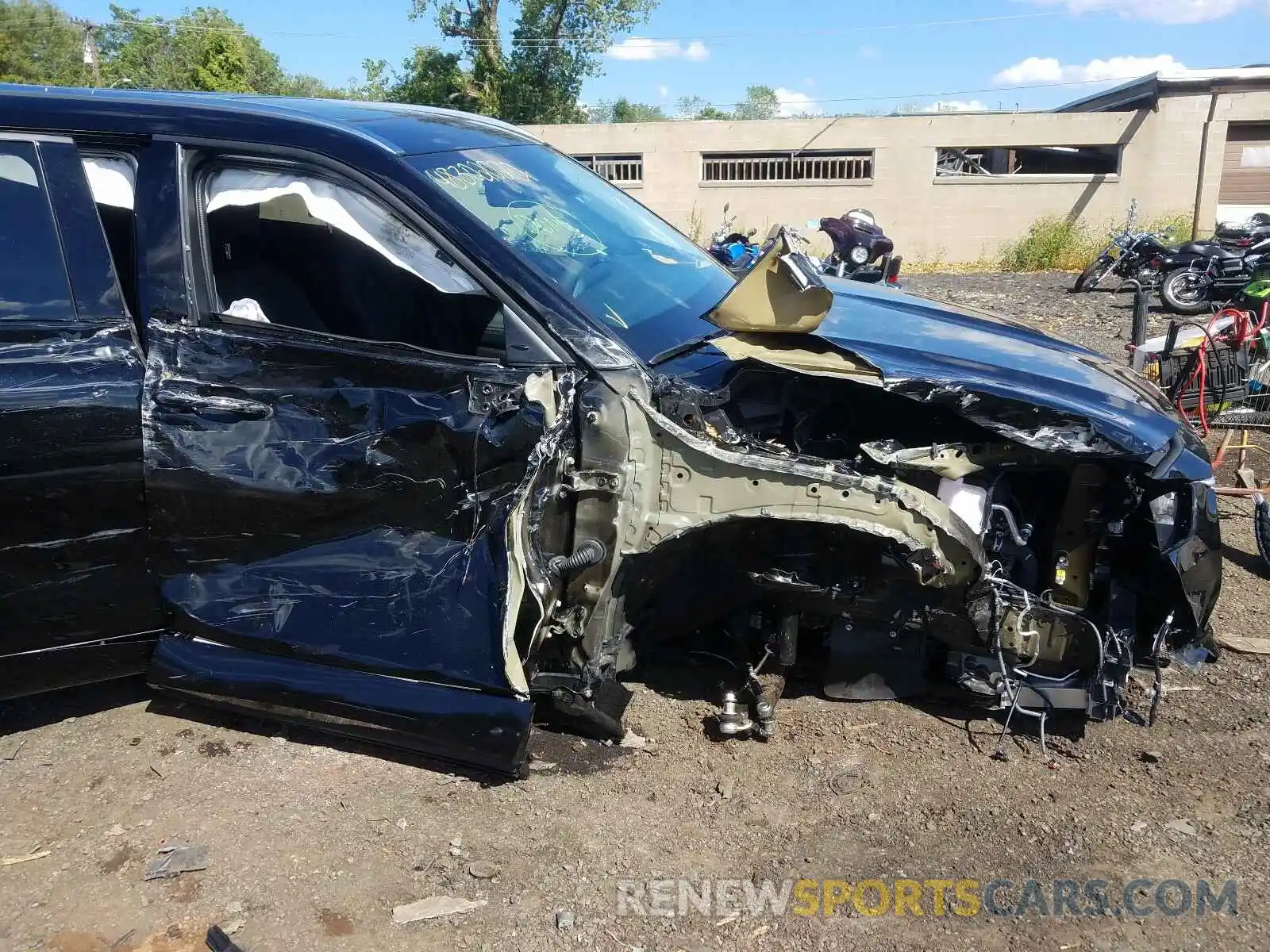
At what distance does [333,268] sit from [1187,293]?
1218 centimetres

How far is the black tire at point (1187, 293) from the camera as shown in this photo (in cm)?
1212

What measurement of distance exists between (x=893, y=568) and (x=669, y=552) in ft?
2.14

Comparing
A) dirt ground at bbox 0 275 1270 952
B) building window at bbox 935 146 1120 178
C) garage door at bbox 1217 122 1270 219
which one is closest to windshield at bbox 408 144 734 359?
dirt ground at bbox 0 275 1270 952

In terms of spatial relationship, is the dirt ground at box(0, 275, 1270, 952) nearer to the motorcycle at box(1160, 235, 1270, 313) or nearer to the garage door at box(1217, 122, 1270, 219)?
the motorcycle at box(1160, 235, 1270, 313)

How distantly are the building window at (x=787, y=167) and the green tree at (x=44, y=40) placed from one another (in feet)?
85.7

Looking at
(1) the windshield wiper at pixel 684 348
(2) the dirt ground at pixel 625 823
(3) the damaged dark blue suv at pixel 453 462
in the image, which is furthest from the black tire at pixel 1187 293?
(1) the windshield wiper at pixel 684 348

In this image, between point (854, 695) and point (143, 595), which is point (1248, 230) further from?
Answer: point (143, 595)

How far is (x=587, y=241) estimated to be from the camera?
3258 millimetres

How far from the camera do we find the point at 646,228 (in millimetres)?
3760

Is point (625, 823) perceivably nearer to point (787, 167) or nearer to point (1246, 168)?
point (787, 167)

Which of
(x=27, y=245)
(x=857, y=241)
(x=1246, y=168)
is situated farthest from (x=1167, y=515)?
(x=1246, y=168)

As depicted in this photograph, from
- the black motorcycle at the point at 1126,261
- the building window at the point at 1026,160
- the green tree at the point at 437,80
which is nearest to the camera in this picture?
the black motorcycle at the point at 1126,261

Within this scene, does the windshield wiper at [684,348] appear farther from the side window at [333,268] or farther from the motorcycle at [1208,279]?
the motorcycle at [1208,279]

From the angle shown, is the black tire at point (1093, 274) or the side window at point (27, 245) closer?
the side window at point (27, 245)
